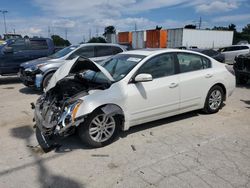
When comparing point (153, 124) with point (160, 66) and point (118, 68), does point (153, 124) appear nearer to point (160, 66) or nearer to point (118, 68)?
point (160, 66)

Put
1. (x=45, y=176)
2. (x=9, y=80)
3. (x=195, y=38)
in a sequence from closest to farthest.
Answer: (x=45, y=176) → (x=9, y=80) → (x=195, y=38)

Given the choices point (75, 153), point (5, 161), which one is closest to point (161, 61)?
point (75, 153)

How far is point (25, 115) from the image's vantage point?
6.11m

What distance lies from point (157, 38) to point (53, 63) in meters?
27.3

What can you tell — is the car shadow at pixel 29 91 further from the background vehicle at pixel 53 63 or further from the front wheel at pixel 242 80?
the front wheel at pixel 242 80

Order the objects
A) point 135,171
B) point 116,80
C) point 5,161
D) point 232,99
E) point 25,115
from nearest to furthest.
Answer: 1. point 135,171
2. point 5,161
3. point 116,80
4. point 25,115
5. point 232,99

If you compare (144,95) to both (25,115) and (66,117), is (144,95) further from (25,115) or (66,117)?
(25,115)

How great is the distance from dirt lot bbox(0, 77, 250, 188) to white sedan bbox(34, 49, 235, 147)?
0.97 feet

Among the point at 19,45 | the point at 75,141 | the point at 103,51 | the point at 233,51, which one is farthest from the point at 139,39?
the point at 75,141

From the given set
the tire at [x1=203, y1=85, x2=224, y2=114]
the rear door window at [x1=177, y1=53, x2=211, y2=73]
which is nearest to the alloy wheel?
the rear door window at [x1=177, y1=53, x2=211, y2=73]

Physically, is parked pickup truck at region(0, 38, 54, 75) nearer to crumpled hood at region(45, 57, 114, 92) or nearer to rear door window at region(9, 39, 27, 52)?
rear door window at region(9, 39, 27, 52)

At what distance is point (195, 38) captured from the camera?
32.5m

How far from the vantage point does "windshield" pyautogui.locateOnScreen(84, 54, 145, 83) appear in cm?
467

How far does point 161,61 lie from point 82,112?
6.58 ft
